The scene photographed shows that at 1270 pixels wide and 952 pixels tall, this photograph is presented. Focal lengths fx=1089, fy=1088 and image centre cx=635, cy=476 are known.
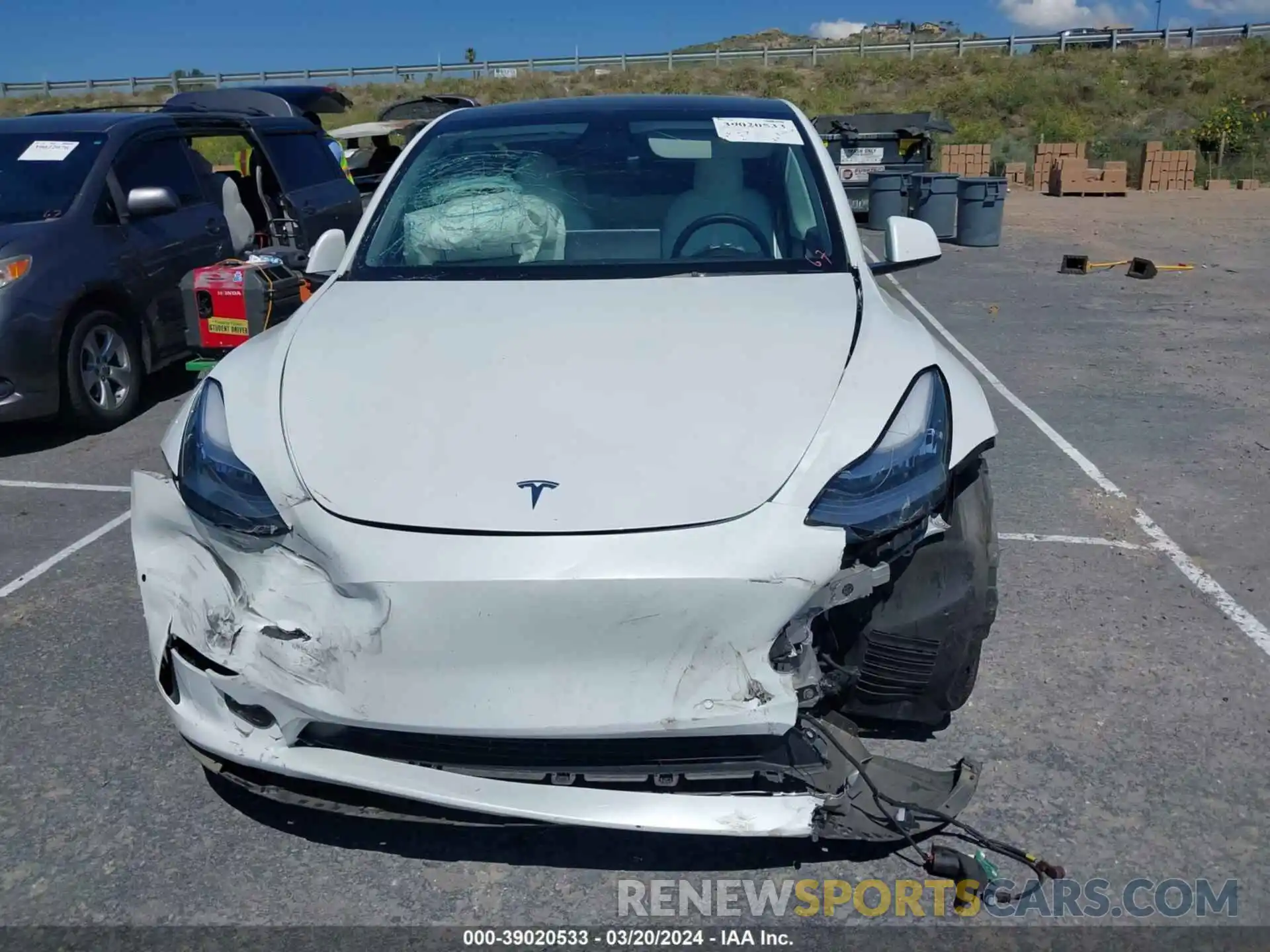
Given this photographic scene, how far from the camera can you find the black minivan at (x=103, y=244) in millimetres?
5914

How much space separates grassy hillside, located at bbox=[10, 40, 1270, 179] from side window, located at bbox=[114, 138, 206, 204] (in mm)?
25011

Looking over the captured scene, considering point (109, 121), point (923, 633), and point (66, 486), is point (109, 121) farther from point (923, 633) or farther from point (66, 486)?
point (923, 633)

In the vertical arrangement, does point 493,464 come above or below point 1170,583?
above

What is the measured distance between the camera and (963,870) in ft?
8.13

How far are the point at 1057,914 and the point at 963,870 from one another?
0.23 metres

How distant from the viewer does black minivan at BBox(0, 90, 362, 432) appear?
19.4 feet

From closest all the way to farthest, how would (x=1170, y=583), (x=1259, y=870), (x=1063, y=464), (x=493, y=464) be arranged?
(x=493, y=464) → (x=1259, y=870) → (x=1170, y=583) → (x=1063, y=464)

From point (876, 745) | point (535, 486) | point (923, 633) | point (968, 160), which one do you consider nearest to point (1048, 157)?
point (968, 160)

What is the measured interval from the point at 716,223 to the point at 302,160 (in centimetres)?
601

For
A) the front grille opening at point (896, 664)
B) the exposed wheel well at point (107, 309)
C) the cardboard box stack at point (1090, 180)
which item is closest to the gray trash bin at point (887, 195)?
the cardboard box stack at point (1090, 180)

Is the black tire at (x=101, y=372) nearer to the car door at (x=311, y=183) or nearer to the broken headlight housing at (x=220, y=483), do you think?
the car door at (x=311, y=183)

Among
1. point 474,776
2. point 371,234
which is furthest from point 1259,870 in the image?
point 371,234

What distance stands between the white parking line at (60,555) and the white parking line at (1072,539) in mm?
3625

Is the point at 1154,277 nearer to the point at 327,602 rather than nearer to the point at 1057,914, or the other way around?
the point at 1057,914
